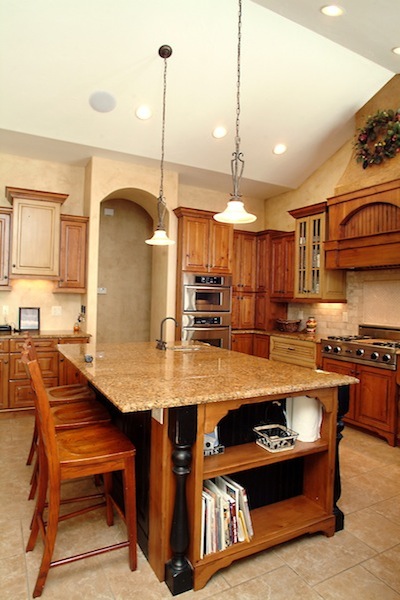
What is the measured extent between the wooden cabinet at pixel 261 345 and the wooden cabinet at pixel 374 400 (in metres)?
1.65

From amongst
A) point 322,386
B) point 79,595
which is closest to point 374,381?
point 322,386

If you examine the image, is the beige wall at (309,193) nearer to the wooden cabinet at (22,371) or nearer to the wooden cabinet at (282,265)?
the wooden cabinet at (282,265)

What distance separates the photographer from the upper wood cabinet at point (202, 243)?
5422 millimetres

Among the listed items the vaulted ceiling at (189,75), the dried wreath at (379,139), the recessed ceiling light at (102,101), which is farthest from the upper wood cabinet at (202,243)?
the dried wreath at (379,139)

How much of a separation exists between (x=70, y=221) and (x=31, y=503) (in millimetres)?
3332

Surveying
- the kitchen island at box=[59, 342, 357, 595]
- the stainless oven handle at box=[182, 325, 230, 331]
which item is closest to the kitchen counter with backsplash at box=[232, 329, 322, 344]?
the stainless oven handle at box=[182, 325, 230, 331]

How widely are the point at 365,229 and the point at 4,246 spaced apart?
4.22 metres

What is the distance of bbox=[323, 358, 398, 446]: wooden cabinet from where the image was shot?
12.7 feet

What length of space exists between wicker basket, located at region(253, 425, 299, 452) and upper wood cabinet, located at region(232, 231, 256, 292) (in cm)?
401

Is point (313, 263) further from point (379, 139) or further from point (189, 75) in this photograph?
point (189, 75)

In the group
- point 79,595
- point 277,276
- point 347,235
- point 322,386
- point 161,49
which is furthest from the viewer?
point 277,276

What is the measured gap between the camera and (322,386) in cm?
219

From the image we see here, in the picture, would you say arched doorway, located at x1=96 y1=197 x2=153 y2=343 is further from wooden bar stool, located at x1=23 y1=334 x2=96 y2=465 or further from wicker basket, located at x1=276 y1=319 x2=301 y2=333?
wooden bar stool, located at x1=23 y1=334 x2=96 y2=465

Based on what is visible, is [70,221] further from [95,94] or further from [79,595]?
[79,595]
